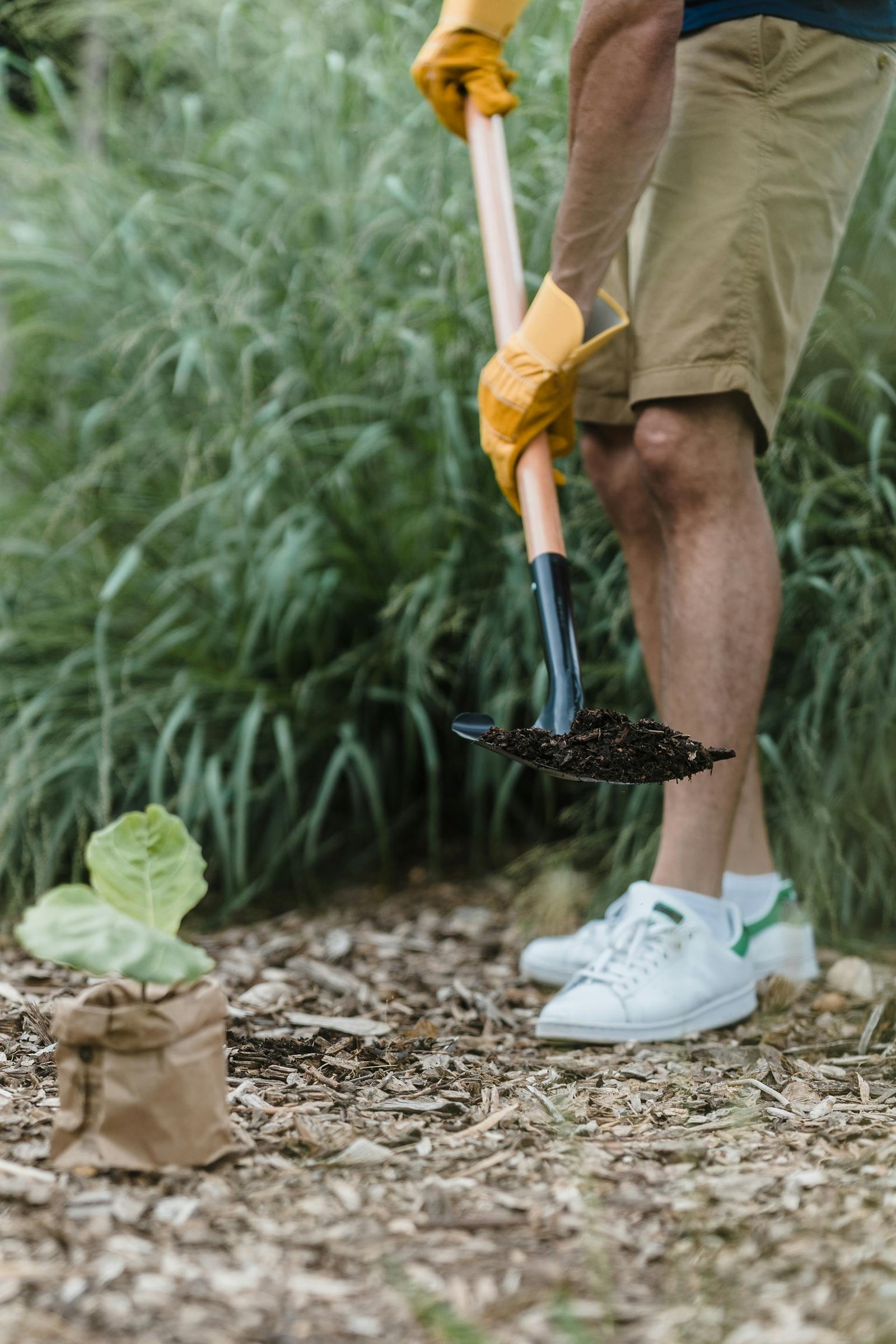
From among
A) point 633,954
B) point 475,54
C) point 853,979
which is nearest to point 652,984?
point 633,954

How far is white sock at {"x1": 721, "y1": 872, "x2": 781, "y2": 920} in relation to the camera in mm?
1766

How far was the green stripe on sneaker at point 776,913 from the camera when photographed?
1.75 meters

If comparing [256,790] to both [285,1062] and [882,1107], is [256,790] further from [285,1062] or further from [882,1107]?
[882,1107]

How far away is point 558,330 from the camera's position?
1561mm

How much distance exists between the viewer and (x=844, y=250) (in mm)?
2229

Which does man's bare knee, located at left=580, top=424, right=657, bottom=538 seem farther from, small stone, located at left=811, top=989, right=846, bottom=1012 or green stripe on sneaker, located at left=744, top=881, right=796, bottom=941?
small stone, located at left=811, top=989, right=846, bottom=1012

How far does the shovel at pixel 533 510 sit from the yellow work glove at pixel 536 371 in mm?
28

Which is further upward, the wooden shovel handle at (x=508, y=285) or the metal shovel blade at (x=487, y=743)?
the wooden shovel handle at (x=508, y=285)

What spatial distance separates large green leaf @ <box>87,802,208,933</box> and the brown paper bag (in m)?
0.06

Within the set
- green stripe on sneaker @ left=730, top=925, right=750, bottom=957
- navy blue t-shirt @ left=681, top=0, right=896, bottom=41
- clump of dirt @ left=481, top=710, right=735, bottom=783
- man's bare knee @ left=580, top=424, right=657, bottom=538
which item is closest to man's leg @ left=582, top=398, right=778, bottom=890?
man's bare knee @ left=580, top=424, right=657, bottom=538

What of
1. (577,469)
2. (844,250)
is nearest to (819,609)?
(577,469)

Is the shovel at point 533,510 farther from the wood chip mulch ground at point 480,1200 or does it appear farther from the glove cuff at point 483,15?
the wood chip mulch ground at point 480,1200

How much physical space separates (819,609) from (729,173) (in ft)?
2.63

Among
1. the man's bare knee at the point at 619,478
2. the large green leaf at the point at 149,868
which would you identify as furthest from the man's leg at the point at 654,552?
the large green leaf at the point at 149,868
